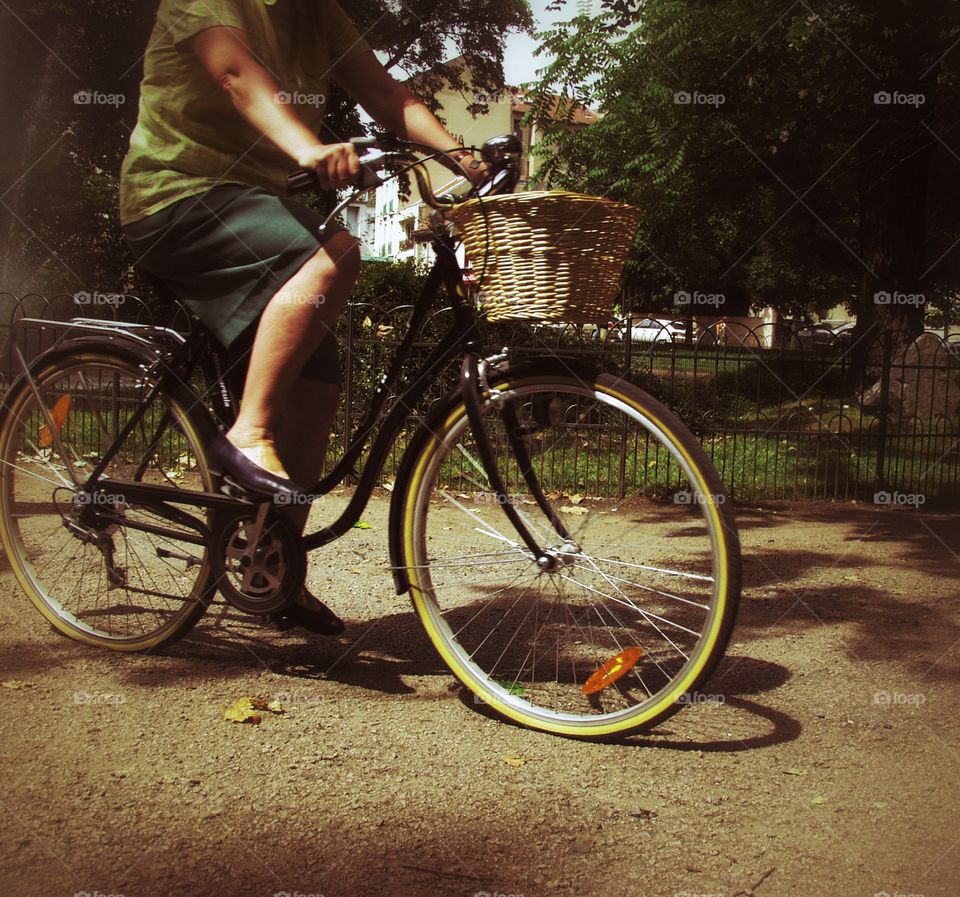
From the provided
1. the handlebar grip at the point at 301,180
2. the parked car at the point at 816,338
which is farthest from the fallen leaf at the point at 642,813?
the parked car at the point at 816,338

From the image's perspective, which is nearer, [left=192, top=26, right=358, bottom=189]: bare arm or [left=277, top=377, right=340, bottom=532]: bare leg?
[left=192, top=26, right=358, bottom=189]: bare arm

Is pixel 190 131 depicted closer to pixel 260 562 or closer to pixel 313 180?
pixel 313 180

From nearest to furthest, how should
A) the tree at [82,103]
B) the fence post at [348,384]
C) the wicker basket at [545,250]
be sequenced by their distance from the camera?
the wicker basket at [545,250]
the fence post at [348,384]
the tree at [82,103]

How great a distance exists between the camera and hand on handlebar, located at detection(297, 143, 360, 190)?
265 centimetres

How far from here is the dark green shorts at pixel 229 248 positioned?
112 inches

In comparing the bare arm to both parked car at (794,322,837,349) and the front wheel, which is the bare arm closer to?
the front wheel

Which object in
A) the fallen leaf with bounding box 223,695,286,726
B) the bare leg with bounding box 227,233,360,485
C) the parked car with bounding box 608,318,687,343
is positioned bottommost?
the fallen leaf with bounding box 223,695,286,726

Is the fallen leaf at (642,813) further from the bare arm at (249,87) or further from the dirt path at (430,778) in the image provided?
the bare arm at (249,87)

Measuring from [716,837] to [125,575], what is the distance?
2136mm

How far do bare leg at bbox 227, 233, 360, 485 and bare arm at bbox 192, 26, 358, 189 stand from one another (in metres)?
0.21

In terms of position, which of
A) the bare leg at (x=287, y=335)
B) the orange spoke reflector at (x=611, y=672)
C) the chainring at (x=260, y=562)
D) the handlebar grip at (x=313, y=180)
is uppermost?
the handlebar grip at (x=313, y=180)

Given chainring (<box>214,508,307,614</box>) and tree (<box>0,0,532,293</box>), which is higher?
tree (<box>0,0,532,293</box>)

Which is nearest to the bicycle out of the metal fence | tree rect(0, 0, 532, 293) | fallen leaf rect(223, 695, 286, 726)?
fallen leaf rect(223, 695, 286, 726)

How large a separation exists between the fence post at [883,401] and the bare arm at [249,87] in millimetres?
7009
